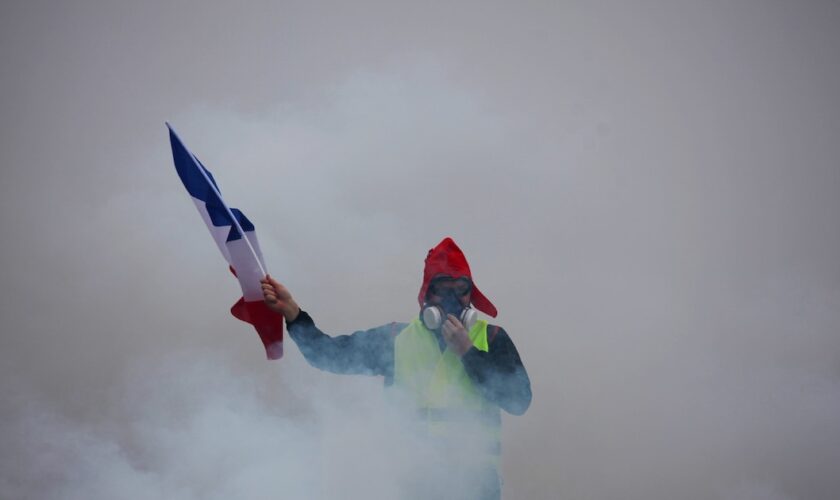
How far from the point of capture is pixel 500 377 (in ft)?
13.4

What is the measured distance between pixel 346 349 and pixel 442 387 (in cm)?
52

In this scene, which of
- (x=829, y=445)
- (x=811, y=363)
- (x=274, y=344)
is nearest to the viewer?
(x=274, y=344)

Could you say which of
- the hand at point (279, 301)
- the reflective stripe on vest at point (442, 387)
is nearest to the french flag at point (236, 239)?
the hand at point (279, 301)

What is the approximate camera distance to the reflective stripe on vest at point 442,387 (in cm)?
407

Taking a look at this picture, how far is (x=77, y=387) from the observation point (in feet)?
20.8

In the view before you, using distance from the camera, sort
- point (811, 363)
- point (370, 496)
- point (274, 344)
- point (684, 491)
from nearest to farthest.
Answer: point (274, 344) < point (370, 496) < point (684, 491) < point (811, 363)

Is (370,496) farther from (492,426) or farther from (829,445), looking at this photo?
(829,445)

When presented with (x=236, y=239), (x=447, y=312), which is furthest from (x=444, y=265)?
(x=236, y=239)

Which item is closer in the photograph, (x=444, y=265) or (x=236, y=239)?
(x=236, y=239)

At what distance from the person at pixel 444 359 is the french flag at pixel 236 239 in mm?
110

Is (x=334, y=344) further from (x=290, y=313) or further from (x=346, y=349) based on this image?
(x=290, y=313)

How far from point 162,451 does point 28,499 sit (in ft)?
2.57

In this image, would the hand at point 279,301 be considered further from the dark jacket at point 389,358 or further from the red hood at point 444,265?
the red hood at point 444,265

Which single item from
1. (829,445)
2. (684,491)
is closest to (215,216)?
(684,491)
